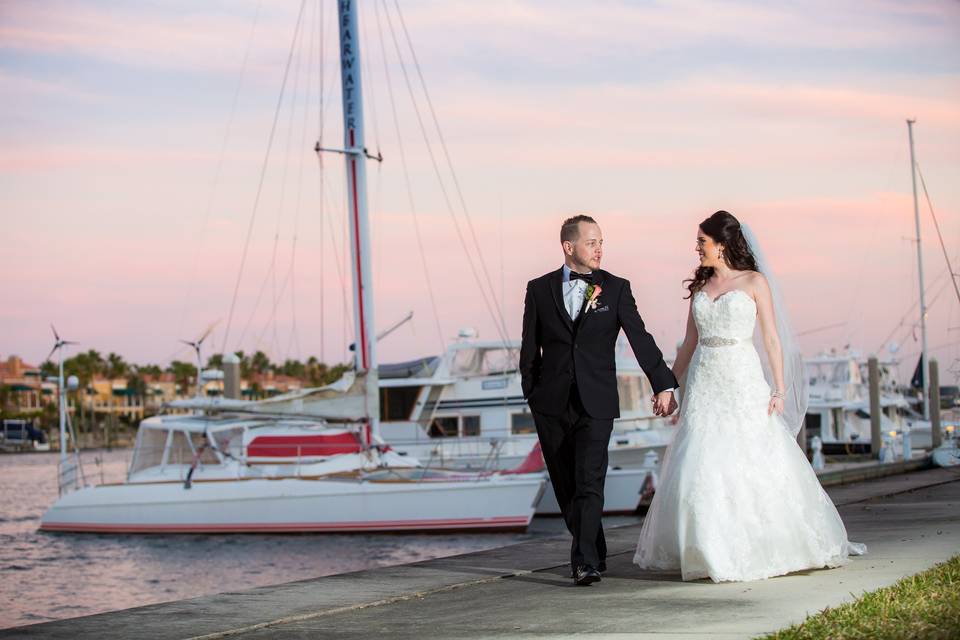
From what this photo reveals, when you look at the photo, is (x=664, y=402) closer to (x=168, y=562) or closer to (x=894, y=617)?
(x=894, y=617)

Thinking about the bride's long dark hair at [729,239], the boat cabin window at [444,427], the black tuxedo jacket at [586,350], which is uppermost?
the bride's long dark hair at [729,239]

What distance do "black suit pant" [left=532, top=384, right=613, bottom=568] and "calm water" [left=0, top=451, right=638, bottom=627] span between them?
15.2m

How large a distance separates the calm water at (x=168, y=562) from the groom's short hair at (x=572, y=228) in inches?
616

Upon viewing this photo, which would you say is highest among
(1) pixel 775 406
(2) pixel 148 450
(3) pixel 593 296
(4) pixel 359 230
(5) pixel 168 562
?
(4) pixel 359 230

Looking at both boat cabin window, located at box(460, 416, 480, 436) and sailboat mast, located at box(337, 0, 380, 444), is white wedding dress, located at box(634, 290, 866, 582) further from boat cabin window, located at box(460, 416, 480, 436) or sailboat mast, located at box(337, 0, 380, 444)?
boat cabin window, located at box(460, 416, 480, 436)

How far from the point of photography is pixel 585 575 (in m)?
7.26

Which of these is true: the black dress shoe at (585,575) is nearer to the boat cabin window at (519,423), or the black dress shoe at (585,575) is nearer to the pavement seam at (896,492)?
the pavement seam at (896,492)

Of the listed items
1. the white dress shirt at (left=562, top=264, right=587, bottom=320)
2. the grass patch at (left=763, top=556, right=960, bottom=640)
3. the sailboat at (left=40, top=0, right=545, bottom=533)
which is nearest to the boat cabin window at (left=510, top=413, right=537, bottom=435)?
the sailboat at (left=40, top=0, right=545, bottom=533)

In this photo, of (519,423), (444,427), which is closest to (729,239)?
(519,423)

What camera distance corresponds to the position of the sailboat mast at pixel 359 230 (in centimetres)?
2862

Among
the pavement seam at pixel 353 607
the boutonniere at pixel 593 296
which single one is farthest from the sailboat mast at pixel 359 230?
the boutonniere at pixel 593 296

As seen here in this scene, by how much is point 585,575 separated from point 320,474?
23244 millimetres

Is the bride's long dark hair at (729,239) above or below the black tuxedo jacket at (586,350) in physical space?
above

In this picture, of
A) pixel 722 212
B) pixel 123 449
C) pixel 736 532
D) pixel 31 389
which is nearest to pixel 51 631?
pixel 736 532
